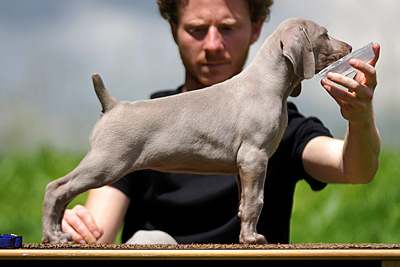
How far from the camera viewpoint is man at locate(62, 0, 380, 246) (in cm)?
201

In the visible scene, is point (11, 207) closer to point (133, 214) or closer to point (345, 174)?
point (133, 214)

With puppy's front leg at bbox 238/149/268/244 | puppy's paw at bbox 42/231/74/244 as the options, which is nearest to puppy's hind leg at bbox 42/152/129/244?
puppy's paw at bbox 42/231/74/244

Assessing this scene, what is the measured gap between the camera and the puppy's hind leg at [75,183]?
1.38m

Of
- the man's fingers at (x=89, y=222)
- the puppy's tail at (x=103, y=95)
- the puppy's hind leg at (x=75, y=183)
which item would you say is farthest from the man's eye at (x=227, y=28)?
the man's fingers at (x=89, y=222)

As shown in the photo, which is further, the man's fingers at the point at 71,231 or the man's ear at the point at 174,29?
the man's ear at the point at 174,29

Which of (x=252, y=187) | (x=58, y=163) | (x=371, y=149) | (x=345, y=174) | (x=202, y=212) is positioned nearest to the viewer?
(x=252, y=187)

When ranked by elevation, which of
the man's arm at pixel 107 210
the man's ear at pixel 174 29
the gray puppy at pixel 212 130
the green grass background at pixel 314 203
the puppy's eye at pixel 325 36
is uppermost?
the man's ear at pixel 174 29

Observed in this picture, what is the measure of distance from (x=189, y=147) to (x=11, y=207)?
334 cm

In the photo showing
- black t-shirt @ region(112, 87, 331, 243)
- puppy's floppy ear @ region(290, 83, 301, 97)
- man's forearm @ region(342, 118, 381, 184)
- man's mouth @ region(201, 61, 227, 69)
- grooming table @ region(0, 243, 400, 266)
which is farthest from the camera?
black t-shirt @ region(112, 87, 331, 243)

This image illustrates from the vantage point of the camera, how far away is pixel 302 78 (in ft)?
4.97

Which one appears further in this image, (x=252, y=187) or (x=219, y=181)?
(x=219, y=181)

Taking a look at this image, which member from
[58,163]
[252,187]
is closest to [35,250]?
[252,187]

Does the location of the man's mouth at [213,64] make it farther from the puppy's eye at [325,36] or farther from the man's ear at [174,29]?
the puppy's eye at [325,36]

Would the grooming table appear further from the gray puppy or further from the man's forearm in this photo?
the man's forearm
